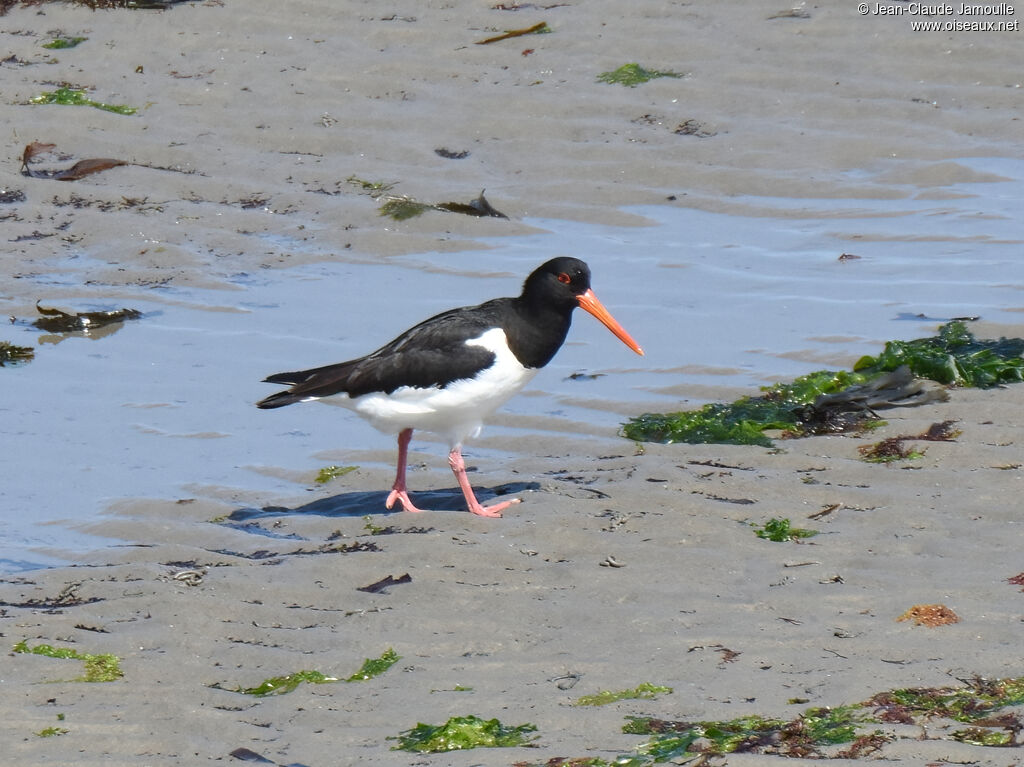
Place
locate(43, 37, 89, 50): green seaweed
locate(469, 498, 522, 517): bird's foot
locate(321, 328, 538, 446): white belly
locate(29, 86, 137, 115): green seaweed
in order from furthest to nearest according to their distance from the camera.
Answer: locate(43, 37, 89, 50): green seaweed → locate(29, 86, 137, 115): green seaweed → locate(321, 328, 538, 446): white belly → locate(469, 498, 522, 517): bird's foot

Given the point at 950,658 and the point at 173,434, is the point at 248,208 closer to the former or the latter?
the point at 173,434

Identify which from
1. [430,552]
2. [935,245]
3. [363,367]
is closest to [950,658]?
[430,552]

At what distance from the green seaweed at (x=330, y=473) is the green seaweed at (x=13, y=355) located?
221 centimetres

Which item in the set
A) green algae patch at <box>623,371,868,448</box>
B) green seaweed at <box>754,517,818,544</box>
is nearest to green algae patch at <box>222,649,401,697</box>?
green seaweed at <box>754,517,818,544</box>

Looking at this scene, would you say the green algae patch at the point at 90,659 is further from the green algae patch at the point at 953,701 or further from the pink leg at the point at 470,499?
the green algae patch at the point at 953,701

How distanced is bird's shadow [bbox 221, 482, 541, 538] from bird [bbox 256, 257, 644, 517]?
0.37ft

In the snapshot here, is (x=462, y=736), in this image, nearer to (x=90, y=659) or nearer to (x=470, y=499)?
(x=90, y=659)

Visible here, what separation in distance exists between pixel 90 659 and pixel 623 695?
164 cm

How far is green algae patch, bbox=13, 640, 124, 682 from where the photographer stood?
4367 millimetres

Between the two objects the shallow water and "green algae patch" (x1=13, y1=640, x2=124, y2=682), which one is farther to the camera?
the shallow water

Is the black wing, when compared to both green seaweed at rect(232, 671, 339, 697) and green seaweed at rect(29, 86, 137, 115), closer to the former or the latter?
green seaweed at rect(232, 671, 339, 697)

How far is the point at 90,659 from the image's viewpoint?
14.6ft

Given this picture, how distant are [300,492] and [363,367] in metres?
0.64

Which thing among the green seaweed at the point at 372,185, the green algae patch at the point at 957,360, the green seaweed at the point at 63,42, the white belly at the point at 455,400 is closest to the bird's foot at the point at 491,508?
the white belly at the point at 455,400
